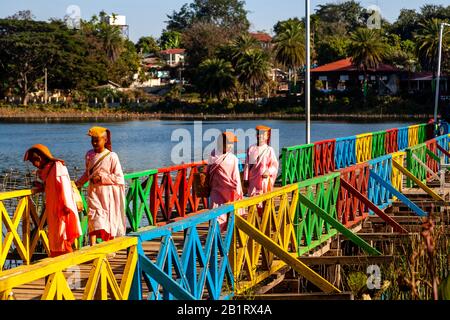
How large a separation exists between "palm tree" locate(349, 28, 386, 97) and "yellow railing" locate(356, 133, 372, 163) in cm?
7174

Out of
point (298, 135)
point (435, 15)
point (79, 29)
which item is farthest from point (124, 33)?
point (298, 135)

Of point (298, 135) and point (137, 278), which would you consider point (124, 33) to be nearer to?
point (298, 135)

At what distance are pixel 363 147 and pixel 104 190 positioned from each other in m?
16.1

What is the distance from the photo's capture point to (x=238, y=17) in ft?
554

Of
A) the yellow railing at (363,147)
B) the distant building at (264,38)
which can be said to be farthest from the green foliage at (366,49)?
the yellow railing at (363,147)

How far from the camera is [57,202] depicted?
10.3m

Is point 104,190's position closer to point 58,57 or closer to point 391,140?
point 391,140

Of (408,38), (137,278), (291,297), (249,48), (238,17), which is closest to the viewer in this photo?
(137,278)

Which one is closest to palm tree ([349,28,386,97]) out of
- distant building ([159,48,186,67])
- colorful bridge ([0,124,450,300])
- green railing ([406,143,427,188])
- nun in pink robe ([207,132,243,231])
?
distant building ([159,48,186,67])

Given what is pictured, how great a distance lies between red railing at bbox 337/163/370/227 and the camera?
15.0 meters

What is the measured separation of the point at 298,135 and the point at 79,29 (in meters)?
60.6

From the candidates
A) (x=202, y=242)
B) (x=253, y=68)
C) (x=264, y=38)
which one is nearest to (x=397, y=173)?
(x=202, y=242)

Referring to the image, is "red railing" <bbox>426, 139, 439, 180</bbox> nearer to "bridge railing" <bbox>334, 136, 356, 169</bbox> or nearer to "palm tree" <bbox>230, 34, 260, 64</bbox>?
"bridge railing" <bbox>334, 136, 356, 169</bbox>

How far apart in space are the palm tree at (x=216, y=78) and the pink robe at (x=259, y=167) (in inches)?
3623
